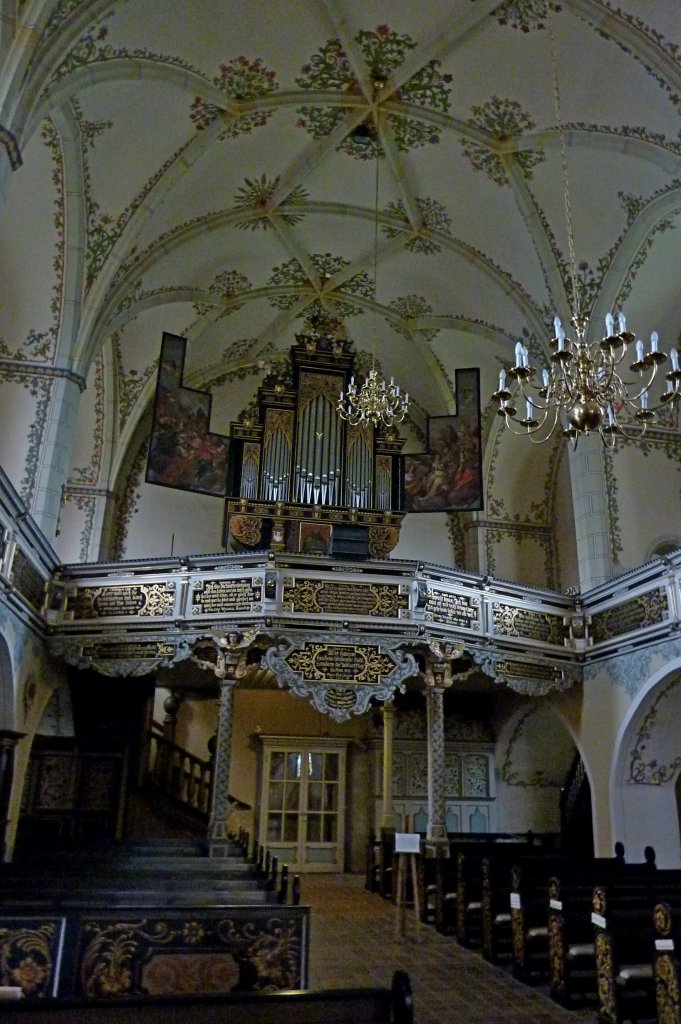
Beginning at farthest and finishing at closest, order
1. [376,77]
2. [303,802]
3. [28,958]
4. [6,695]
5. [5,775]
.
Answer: [303,802] < [376,77] < [6,695] < [5,775] < [28,958]

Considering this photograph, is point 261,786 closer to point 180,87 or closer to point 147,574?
point 147,574

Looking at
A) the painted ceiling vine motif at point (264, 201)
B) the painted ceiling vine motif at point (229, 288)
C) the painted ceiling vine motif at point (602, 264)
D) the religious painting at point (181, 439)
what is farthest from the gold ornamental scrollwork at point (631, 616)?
the painted ceiling vine motif at point (229, 288)

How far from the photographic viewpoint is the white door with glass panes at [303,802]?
49.2 ft

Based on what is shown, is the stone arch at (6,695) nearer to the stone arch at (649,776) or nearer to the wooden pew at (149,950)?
the wooden pew at (149,950)

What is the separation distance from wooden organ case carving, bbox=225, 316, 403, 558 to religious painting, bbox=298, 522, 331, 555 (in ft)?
0.06

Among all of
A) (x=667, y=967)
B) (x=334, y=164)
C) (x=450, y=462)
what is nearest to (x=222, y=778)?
(x=667, y=967)

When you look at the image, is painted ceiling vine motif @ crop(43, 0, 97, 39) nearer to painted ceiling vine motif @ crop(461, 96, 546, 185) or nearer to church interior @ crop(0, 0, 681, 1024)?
church interior @ crop(0, 0, 681, 1024)

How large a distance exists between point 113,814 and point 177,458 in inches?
227

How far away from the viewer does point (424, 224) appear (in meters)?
13.9

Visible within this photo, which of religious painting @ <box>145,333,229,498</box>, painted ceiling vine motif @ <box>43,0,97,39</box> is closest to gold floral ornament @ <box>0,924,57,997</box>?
religious painting @ <box>145,333,229,498</box>

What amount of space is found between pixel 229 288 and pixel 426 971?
41.0 feet

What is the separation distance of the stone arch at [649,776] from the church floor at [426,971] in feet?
11.2

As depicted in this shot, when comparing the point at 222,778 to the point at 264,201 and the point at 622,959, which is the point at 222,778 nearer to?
the point at 622,959

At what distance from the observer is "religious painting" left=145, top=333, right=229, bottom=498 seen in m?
12.6
